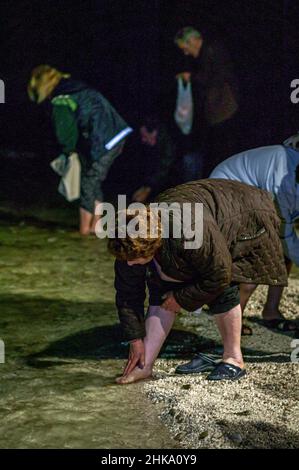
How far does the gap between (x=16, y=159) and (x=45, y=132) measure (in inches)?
22.7

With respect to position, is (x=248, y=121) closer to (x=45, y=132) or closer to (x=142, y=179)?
(x=142, y=179)

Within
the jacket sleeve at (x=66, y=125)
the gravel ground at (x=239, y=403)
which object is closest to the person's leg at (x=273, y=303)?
the gravel ground at (x=239, y=403)

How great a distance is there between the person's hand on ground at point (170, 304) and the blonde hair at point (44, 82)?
4.89m

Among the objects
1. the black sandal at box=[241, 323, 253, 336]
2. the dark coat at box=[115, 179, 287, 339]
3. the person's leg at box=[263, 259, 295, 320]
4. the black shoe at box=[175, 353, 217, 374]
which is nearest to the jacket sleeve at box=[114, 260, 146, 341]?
the dark coat at box=[115, 179, 287, 339]

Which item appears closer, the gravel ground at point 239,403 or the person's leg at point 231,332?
the gravel ground at point 239,403

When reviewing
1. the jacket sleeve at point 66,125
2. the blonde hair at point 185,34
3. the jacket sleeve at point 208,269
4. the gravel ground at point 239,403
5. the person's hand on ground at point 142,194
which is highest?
the blonde hair at point 185,34

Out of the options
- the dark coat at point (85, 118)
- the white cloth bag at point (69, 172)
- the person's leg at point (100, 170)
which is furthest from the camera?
the white cloth bag at point (69, 172)

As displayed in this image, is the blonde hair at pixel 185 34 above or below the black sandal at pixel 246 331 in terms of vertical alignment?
above

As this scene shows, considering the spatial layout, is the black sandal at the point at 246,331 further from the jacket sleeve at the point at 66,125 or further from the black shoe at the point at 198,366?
the jacket sleeve at the point at 66,125

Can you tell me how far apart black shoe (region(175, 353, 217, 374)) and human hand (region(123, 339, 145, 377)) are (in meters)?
0.30

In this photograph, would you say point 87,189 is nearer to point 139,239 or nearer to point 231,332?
point 231,332

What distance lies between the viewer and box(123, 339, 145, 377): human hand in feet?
17.0

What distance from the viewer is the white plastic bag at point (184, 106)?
1042 centimetres

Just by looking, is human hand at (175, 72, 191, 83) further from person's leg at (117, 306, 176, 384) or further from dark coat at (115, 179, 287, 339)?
person's leg at (117, 306, 176, 384)
